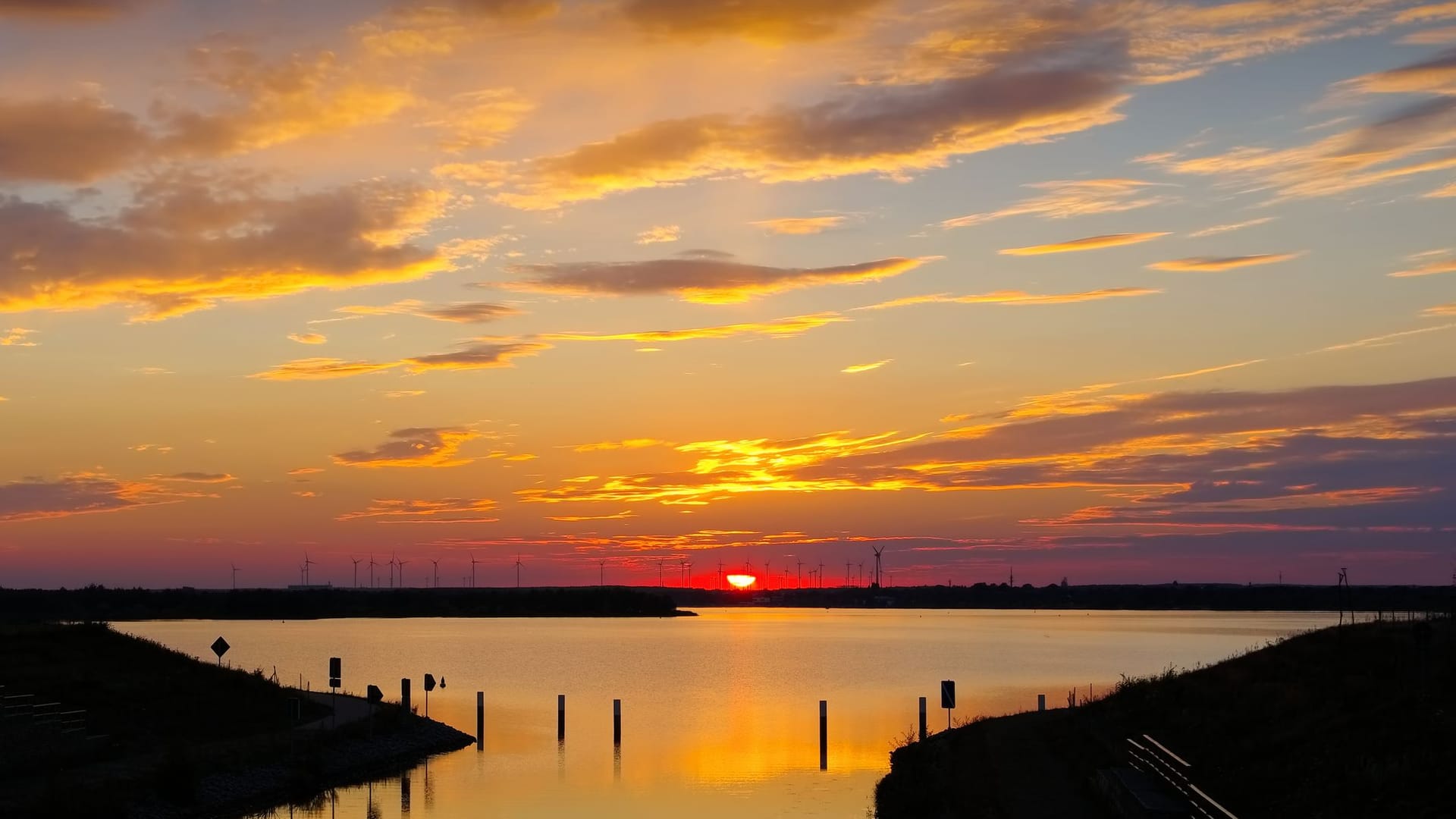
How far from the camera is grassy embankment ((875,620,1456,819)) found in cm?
2841

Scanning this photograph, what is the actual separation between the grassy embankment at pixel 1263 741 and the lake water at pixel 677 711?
571cm

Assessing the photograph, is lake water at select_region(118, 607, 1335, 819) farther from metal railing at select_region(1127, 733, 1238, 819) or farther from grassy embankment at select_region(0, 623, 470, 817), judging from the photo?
metal railing at select_region(1127, 733, 1238, 819)

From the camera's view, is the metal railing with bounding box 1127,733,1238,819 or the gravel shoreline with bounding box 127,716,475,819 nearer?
the metal railing with bounding box 1127,733,1238,819

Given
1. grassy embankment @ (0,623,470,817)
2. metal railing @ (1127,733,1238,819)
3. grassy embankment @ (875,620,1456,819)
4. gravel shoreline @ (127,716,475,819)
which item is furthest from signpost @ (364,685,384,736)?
metal railing @ (1127,733,1238,819)

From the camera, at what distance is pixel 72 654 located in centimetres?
5828

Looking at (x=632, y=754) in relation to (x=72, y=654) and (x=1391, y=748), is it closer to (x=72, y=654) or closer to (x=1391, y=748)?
(x=72, y=654)

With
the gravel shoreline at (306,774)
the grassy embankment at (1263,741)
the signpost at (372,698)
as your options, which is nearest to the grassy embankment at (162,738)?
the gravel shoreline at (306,774)

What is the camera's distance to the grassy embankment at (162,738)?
3928 cm

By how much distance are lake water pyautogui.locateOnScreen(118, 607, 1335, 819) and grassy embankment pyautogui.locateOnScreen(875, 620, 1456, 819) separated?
18.7 feet

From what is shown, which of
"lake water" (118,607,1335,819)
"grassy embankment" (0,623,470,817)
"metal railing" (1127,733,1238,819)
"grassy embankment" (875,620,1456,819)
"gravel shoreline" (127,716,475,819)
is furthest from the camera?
"lake water" (118,607,1335,819)

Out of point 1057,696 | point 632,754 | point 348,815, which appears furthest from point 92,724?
point 1057,696

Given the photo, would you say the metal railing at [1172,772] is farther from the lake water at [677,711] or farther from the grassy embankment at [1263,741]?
the lake water at [677,711]

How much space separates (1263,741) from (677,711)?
188 ft

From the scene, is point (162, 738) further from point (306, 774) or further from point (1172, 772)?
point (1172, 772)
